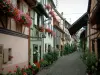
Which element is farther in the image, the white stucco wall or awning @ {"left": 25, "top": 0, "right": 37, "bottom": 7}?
awning @ {"left": 25, "top": 0, "right": 37, "bottom": 7}

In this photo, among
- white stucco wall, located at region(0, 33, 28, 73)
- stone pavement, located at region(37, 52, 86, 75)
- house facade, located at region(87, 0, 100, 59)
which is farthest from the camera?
stone pavement, located at region(37, 52, 86, 75)

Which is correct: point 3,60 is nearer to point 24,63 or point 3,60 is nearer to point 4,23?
point 4,23

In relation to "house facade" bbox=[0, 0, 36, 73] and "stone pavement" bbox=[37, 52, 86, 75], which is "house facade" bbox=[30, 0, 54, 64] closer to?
"stone pavement" bbox=[37, 52, 86, 75]

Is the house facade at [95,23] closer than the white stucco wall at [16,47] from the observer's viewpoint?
Yes

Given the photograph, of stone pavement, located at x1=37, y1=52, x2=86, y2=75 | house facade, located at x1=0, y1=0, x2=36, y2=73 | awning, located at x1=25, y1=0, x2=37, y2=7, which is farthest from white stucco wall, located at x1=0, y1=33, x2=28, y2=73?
stone pavement, located at x1=37, y1=52, x2=86, y2=75

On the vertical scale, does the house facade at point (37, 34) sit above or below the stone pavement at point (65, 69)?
above

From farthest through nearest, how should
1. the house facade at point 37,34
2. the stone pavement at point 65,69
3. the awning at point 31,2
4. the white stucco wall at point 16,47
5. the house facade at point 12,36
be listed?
the house facade at point 37,34, the stone pavement at point 65,69, the awning at point 31,2, the white stucco wall at point 16,47, the house facade at point 12,36

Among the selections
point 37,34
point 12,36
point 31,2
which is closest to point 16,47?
point 12,36

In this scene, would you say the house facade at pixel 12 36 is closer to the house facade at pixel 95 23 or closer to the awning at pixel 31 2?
the awning at pixel 31 2

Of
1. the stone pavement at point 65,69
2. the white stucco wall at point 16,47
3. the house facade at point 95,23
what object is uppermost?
the house facade at point 95,23

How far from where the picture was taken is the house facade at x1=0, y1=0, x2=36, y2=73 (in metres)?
8.90

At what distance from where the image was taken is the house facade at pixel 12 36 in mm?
8898

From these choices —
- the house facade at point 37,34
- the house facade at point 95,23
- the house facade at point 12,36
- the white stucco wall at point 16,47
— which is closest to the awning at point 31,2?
the house facade at point 12,36

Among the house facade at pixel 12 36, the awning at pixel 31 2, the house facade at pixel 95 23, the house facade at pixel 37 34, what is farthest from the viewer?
the house facade at pixel 37 34
